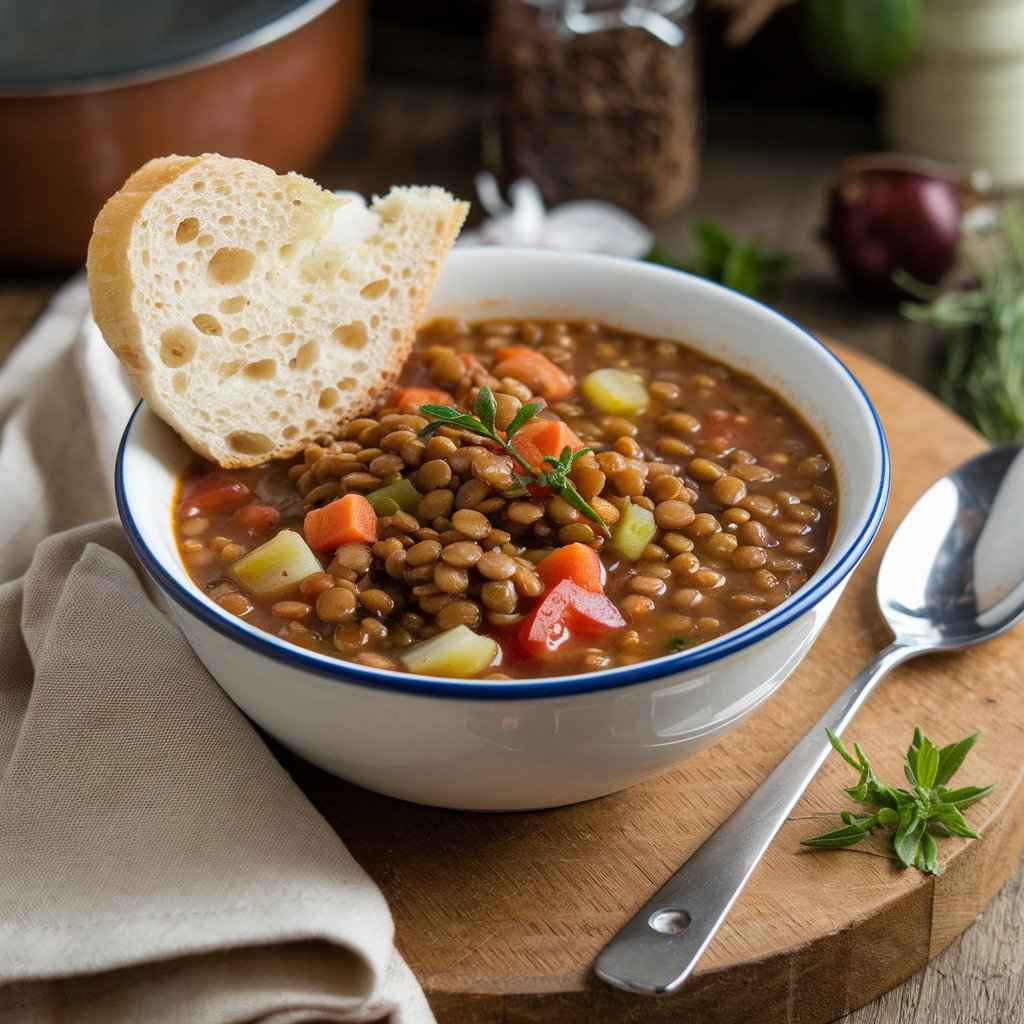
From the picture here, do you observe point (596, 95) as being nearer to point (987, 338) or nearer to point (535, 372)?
point (987, 338)

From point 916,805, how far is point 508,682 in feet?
3.02

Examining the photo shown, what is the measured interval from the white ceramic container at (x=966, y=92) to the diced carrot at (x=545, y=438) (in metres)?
3.24

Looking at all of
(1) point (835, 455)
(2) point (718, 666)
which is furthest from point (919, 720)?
(2) point (718, 666)

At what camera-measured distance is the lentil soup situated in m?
2.59

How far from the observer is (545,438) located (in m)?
2.94

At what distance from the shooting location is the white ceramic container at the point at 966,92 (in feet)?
17.5

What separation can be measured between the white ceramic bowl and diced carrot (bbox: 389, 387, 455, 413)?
488 millimetres

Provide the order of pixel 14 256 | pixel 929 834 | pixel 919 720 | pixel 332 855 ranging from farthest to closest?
pixel 14 256 → pixel 919 720 → pixel 929 834 → pixel 332 855

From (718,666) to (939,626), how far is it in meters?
1.00

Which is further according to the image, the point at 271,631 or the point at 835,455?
the point at 835,455

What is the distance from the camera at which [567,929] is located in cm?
252

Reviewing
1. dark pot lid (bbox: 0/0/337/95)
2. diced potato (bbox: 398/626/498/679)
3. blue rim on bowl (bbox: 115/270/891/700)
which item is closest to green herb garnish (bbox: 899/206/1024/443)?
blue rim on bowl (bbox: 115/270/891/700)

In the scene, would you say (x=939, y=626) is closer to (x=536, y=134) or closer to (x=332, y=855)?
(x=332, y=855)

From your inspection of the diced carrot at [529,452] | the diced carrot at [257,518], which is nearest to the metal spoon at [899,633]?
the diced carrot at [529,452]
